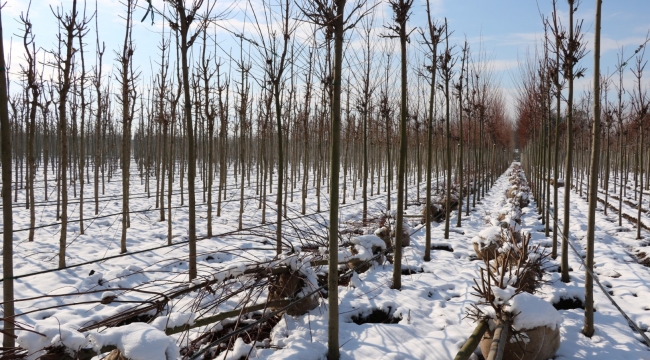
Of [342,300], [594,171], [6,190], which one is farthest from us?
[342,300]

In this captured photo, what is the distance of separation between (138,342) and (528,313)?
113 inches

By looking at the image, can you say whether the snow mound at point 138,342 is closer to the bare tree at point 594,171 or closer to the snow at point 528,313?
the snow at point 528,313

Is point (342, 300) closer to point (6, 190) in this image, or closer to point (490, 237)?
point (490, 237)

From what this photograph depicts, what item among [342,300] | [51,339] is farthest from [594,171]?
[51,339]

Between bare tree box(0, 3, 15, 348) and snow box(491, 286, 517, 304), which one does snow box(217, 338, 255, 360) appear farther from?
snow box(491, 286, 517, 304)

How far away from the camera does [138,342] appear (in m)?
2.02

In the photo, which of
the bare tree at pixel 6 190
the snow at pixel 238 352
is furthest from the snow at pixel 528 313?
the bare tree at pixel 6 190

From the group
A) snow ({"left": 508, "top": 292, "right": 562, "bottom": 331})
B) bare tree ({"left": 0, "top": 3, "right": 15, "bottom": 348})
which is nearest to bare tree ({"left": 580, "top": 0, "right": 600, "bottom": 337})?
snow ({"left": 508, "top": 292, "right": 562, "bottom": 331})

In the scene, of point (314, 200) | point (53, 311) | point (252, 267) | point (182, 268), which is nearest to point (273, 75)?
point (252, 267)

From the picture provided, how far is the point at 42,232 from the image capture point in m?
9.08

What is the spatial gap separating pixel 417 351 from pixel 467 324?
0.81 metres

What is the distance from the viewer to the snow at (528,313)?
2980 millimetres

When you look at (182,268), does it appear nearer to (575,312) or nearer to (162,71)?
(162,71)

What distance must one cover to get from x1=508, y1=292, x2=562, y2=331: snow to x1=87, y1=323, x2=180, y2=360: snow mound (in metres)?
2.59
